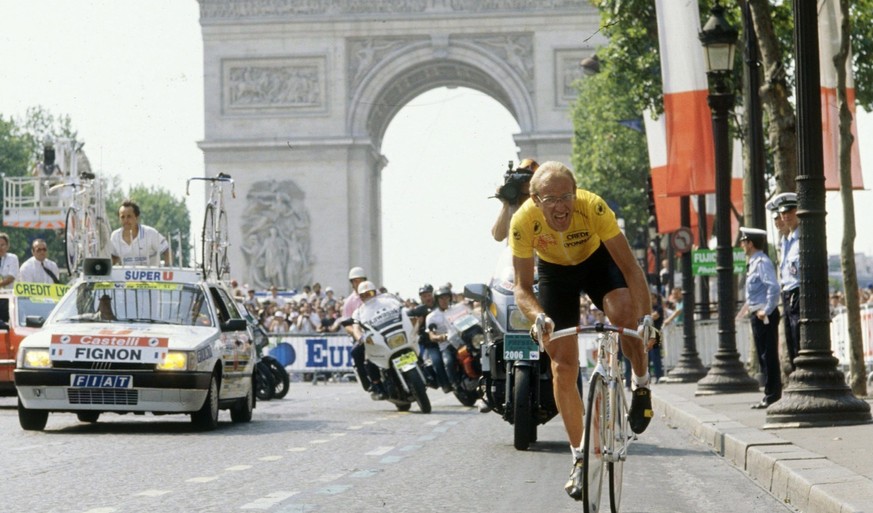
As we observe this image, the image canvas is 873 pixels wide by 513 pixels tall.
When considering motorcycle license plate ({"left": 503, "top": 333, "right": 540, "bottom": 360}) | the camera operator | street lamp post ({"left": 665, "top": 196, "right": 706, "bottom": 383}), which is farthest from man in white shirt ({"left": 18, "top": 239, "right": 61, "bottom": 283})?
motorcycle license plate ({"left": 503, "top": 333, "right": 540, "bottom": 360})

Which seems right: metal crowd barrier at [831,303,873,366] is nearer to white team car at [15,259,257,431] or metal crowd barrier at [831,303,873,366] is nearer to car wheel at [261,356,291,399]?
car wheel at [261,356,291,399]

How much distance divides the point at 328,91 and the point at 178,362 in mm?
50217

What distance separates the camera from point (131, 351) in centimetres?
1514

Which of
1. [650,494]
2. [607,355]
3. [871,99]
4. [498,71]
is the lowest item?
[650,494]

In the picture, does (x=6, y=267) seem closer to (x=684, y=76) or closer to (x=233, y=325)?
(x=233, y=325)

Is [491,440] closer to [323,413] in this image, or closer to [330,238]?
[323,413]

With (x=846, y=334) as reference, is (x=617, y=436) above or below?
below

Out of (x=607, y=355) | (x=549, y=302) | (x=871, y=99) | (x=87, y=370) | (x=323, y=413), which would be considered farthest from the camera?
(x=871, y=99)

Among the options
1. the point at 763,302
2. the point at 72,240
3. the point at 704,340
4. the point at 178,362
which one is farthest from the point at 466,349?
the point at 704,340

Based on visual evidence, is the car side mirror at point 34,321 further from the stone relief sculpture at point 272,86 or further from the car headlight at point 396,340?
the stone relief sculpture at point 272,86

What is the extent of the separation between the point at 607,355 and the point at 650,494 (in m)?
2.37

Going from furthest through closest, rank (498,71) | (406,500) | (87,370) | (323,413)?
1. (498,71)
2. (323,413)
3. (87,370)
4. (406,500)

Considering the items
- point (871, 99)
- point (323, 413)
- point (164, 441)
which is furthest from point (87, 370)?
point (871, 99)

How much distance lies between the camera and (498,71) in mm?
64312
